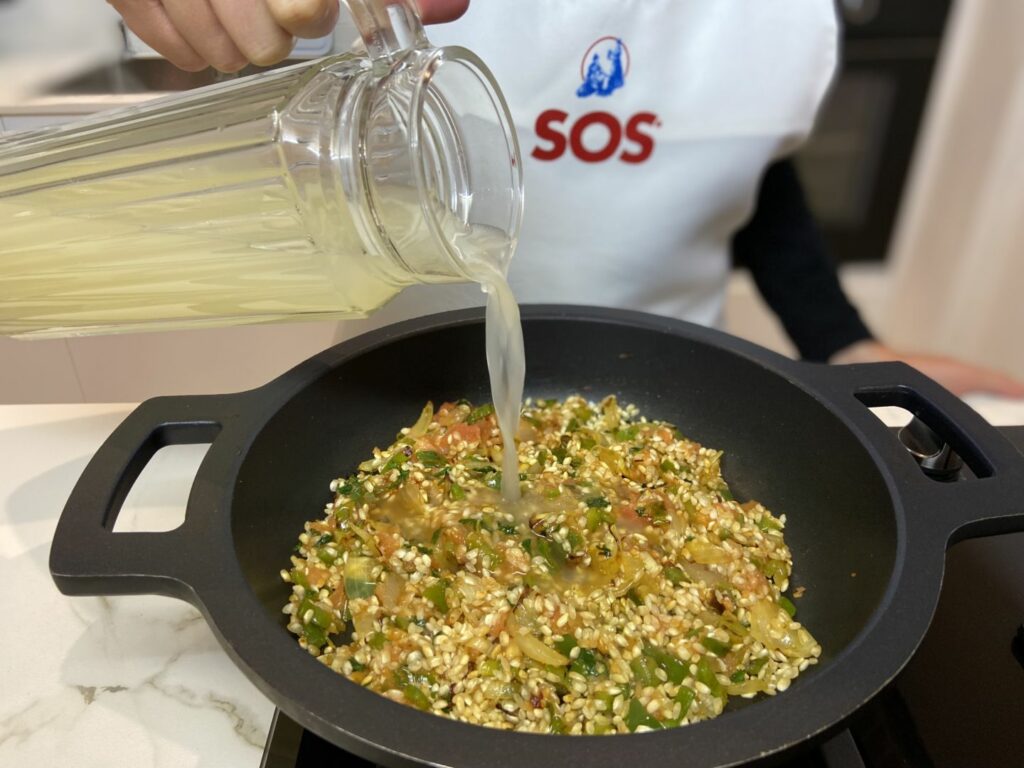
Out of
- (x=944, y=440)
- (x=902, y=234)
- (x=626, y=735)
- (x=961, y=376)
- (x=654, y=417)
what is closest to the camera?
(x=626, y=735)

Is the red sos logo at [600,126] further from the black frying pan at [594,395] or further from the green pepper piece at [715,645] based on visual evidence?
the green pepper piece at [715,645]

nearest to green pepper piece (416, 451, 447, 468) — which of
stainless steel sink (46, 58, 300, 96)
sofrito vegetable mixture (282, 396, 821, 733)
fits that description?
sofrito vegetable mixture (282, 396, 821, 733)

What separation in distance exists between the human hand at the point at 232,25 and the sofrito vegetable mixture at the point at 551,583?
519mm

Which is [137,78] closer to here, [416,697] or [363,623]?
[363,623]

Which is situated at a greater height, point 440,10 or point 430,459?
point 440,10

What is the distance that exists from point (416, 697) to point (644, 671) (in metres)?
0.24

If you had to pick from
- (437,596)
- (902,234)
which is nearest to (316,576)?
(437,596)

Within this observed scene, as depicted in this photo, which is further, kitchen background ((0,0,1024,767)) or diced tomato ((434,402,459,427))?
diced tomato ((434,402,459,427))

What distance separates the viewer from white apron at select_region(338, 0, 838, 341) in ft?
4.52

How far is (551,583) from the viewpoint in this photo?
3.13 ft

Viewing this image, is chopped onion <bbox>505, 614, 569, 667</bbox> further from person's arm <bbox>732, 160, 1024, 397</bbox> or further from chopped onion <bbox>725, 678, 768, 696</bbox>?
person's arm <bbox>732, 160, 1024, 397</bbox>

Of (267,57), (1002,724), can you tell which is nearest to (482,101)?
(267,57)

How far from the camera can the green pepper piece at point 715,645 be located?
907 millimetres

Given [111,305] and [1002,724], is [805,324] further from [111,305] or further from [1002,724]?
[111,305]
